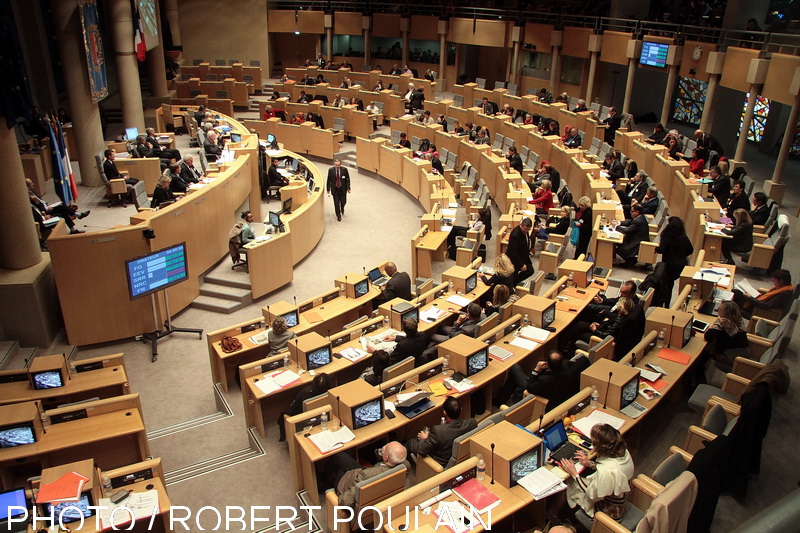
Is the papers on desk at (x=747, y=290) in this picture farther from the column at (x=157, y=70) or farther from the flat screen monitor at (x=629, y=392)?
the column at (x=157, y=70)

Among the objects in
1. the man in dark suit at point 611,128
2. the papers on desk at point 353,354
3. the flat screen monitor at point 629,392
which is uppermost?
the man in dark suit at point 611,128

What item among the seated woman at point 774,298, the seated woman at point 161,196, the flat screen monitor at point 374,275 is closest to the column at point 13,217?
the seated woman at point 161,196

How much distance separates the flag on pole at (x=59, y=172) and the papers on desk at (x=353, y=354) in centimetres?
870

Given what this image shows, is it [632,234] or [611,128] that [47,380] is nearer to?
[632,234]

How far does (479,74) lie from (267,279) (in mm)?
24894

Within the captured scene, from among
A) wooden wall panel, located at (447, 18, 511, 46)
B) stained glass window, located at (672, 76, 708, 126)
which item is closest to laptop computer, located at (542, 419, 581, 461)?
stained glass window, located at (672, 76, 708, 126)

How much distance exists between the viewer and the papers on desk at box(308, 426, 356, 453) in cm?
679

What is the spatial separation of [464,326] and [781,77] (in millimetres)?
10795

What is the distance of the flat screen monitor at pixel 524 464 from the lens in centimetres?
601

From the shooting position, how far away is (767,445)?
Answer: 732 centimetres

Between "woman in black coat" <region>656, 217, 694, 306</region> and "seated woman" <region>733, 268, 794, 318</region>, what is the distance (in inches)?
51.7

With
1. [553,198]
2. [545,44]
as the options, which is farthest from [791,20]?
[553,198]

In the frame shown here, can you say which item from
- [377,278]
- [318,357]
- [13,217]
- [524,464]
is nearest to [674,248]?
[377,278]

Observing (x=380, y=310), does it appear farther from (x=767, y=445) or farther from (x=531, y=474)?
(x=767, y=445)
